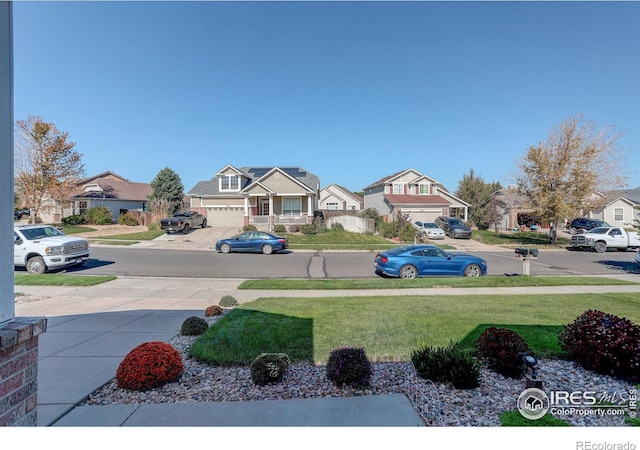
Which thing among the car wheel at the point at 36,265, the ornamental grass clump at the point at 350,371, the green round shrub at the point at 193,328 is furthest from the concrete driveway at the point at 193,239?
the ornamental grass clump at the point at 350,371

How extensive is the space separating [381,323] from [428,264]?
298 inches

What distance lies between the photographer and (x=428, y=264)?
12977mm

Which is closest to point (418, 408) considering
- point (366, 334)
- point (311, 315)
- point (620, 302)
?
point (366, 334)

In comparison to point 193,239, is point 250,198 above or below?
above

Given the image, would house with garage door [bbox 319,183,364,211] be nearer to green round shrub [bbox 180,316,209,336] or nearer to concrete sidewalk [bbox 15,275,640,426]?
concrete sidewalk [bbox 15,275,640,426]

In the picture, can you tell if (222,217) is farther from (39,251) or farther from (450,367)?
(450,367)

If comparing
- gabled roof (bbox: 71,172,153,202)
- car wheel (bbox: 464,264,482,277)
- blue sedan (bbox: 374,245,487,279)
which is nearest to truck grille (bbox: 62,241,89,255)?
blue sedan (bbox: 374,245,487,279)

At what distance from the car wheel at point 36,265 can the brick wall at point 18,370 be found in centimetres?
1373

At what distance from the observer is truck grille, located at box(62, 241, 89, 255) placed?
44.2 ft

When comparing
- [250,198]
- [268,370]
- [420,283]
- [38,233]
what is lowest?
[420,283]

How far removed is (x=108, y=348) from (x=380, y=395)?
430 cm

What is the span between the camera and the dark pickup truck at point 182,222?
2922 cm

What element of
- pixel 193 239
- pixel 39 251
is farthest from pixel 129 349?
pixel 193 239
